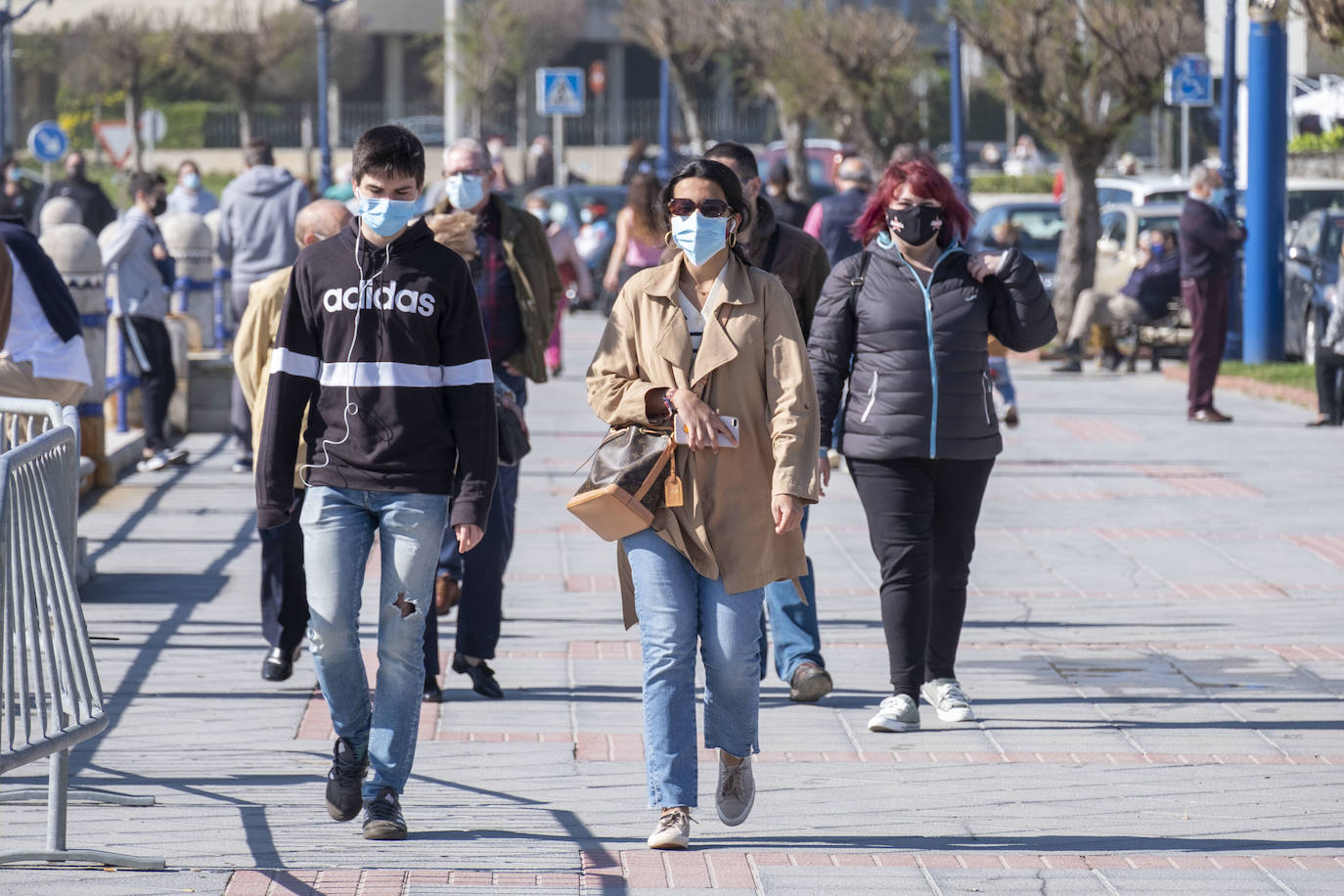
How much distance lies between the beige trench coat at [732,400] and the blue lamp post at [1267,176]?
14189 millimetres

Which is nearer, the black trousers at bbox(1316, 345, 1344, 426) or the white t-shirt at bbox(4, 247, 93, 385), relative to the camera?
the white t-shirt at bbox(4, 247, 93, 385)

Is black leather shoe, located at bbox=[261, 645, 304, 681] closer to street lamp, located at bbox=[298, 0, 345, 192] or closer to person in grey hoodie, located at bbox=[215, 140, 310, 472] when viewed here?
person in grey hoodie, located at bbox=[215, 140, 310, 472]

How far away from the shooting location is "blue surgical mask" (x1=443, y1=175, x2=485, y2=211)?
279 inches

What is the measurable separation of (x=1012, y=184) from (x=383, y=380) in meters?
38.2

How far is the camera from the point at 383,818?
518 centimetres

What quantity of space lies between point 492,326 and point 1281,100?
510 inches

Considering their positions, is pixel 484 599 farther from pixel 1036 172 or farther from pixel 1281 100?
pixel 1036 172

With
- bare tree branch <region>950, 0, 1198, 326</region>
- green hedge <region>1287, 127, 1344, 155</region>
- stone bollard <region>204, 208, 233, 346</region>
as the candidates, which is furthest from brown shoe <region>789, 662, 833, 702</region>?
green hedge <region>1287, 127, 1344, 155</region>

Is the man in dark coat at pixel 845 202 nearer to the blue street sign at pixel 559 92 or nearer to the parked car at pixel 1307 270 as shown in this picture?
the parked car at pixel 1307 270

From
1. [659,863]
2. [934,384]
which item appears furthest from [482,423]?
[934,384]

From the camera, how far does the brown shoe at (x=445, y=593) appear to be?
7.29 metres

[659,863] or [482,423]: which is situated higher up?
[482,423]

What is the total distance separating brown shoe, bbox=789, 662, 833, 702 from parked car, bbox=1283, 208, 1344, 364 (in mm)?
12441

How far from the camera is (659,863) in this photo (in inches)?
198
